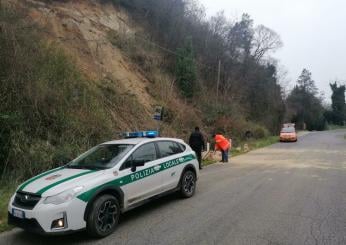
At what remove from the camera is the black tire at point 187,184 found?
27.0ft

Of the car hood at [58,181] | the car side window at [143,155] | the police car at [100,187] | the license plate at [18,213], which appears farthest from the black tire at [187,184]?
the license plate at [18,213]

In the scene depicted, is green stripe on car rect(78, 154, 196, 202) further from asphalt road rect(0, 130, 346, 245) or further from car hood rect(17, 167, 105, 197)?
asphalt road rect(0, 130, 346, 245)

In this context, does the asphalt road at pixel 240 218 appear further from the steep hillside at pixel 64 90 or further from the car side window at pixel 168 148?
the steep hillside at pixel 64 90

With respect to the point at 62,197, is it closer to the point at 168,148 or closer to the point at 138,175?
the point at 138,175

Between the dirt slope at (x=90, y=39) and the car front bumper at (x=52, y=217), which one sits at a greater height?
the dirt slope at (x=90, y=39)

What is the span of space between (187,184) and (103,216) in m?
3.03

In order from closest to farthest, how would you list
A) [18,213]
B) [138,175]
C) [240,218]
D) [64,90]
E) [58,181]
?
[18,213] → [58,181] → [240,218] → [138,175] → [64,90]

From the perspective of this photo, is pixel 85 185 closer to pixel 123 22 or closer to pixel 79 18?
pixel 79 18

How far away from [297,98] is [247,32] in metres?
36.2

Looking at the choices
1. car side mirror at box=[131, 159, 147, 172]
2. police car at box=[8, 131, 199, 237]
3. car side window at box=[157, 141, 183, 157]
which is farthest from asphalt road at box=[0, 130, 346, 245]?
car side window at box=[157, 141, 183, 157]

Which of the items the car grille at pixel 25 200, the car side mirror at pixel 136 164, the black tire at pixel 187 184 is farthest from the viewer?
the black tire at pixel 187 184

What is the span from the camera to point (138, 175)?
6734 mm

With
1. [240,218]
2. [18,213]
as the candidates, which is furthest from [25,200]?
[240,218]

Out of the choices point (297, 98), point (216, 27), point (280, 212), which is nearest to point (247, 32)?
point (216, 27)
